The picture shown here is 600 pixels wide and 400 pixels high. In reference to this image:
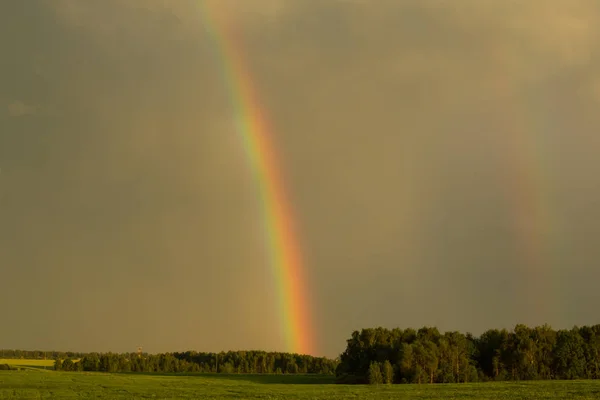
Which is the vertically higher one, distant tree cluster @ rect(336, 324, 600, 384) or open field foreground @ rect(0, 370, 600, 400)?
distant tree cluster @ rect(336, 324, 600, 384)

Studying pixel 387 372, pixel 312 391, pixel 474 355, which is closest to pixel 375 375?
pixel 387 372

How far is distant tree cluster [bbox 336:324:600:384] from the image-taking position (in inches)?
4035

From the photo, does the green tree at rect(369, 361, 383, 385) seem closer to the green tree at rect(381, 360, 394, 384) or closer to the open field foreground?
the green tree at rect(381, 360, 394, 384)

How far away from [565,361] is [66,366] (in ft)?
463

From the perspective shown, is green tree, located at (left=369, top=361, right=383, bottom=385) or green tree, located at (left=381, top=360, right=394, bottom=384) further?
green tree, located at (left=381, top=360, right=394, bottom=384)

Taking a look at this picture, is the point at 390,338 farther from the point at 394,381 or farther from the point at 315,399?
the point at 315,399

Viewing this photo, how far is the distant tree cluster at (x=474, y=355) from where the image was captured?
102 m

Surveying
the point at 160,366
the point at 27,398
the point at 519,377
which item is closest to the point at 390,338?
the point at 519,377

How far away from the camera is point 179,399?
54781 millimetres

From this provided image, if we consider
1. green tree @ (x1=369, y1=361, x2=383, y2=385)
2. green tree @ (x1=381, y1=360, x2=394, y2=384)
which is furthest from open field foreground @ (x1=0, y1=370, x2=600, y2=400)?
green tree @ (x1=381, y1=360, x2=394, y2=384)

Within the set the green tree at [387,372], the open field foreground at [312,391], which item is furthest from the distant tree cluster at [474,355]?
the open field foreground at [312,391]

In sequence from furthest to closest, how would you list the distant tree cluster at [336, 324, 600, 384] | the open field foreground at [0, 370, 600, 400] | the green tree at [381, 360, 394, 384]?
the distant tree cluster at [336, 324, 600, 384] → the green tree at [381, 360, 394, 384] → the open field foreground at [0, 370, 600, 400]

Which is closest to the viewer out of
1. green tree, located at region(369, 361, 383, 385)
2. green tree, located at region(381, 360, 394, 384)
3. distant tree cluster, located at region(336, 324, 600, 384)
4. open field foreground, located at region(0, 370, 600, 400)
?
open field foreground, located at region(0, 370, 600, 400)

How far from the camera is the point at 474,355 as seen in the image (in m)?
112
